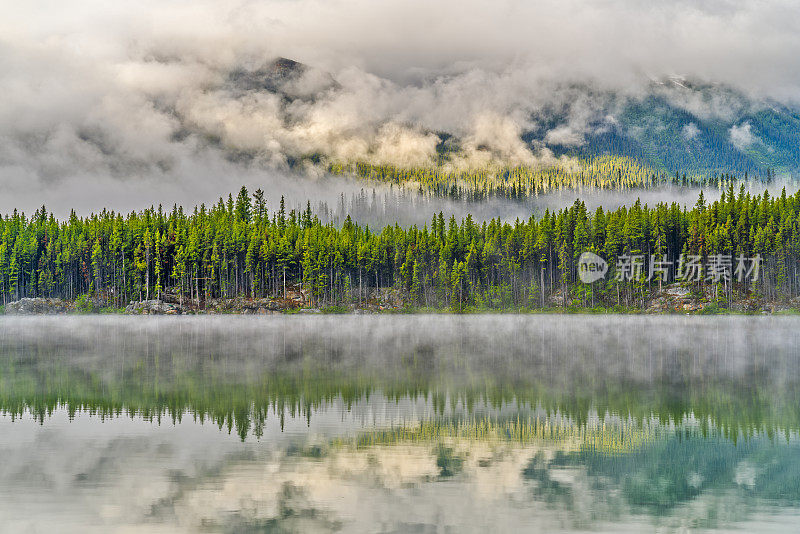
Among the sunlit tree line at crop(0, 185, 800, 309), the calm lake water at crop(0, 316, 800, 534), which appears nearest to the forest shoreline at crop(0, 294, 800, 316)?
the sunlit tree line at crop(0, 185, 800, 309)

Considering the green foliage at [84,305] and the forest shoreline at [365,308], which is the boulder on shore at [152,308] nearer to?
the forest shoreline at [365,308]

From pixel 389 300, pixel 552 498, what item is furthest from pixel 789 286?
pixel 552 498

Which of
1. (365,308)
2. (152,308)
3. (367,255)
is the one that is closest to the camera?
(152,308)

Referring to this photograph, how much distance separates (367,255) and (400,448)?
128 m

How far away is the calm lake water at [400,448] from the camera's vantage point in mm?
12391

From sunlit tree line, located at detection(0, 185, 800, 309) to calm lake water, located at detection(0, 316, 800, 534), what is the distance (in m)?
103

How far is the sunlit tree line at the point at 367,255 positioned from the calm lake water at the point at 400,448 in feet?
339

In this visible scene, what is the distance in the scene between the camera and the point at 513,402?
23047mm

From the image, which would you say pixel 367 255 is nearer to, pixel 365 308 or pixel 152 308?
pixel 365 308

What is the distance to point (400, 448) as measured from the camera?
55.1 feet

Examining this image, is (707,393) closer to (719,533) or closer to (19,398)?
(719,533)

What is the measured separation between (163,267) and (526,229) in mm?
74396

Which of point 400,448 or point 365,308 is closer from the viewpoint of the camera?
point 400,448

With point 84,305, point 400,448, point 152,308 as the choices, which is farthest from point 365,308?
point 400,448
